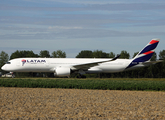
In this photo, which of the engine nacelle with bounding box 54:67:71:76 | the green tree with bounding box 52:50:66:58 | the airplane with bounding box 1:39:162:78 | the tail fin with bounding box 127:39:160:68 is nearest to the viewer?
the engine nacelle with bounding box 54:67:71:76

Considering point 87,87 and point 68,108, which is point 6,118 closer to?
point 68,108

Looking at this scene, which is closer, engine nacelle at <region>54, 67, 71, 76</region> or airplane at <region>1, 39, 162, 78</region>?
engine nacelle at <region>54, 67, 71, 76</region>

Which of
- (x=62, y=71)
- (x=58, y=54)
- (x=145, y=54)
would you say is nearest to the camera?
(x=62, y=71)

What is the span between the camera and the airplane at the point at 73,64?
34031mm

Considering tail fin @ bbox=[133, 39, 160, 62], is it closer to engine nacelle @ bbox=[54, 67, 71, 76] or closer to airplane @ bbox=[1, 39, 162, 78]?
airplane @ bbox=[1, 39, 162, 78]

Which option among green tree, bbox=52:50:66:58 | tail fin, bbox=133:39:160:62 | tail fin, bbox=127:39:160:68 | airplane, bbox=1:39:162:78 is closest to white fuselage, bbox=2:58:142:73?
airplane, bbox=1:39:162:78

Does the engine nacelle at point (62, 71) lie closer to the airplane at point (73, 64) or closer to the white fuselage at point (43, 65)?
the airplane at point (73, 64)

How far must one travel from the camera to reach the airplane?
112ft

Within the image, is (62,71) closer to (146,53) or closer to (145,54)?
(145,54)

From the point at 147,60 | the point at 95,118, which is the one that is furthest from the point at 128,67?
the point at 95,118

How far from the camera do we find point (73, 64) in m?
35.6

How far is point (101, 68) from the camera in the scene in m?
36.4

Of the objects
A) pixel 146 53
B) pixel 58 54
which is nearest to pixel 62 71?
pixel 146 53

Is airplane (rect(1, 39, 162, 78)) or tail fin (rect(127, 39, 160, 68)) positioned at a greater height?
tail fin (rect(127, 39, 160, 68))
